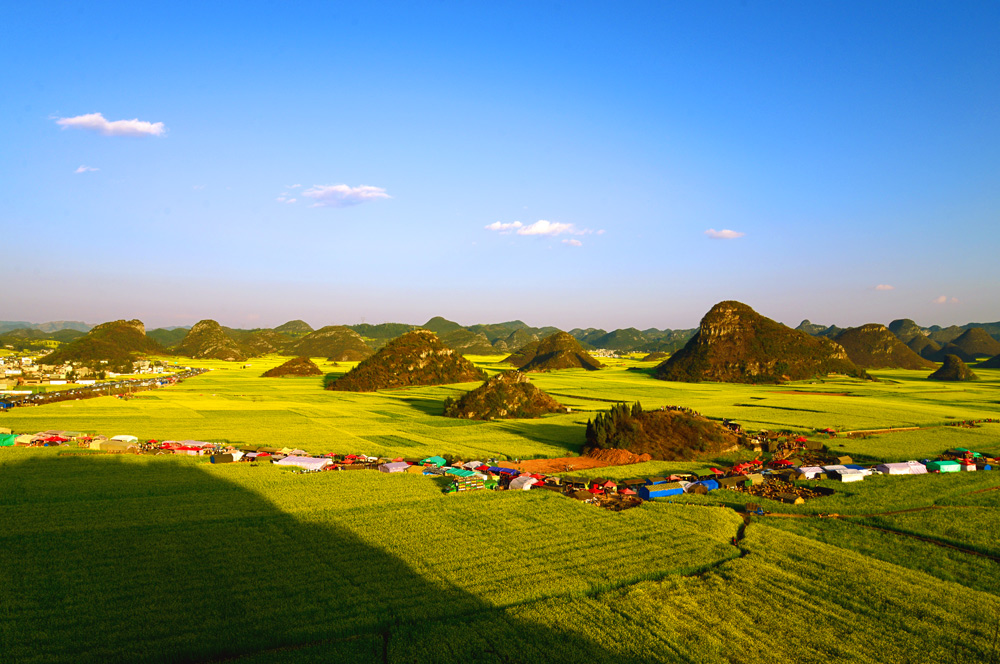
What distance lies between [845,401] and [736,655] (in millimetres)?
75937

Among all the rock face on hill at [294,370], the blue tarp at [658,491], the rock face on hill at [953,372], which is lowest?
the rock face on hill at [294,370]

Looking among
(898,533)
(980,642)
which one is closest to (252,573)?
(980,642)

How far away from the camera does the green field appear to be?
44.6 ft

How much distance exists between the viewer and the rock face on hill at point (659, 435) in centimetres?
4051

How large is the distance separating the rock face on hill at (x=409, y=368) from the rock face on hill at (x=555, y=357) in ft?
178

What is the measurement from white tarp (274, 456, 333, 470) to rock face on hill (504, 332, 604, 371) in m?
124

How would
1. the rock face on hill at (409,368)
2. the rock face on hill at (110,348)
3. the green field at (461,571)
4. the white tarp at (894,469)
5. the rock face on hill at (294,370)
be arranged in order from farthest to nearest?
the rock face on hill at (110,348), the rock face on hill at (294,370), the rock face on hill at (409,368), the white tarp at (894,469), the green field at (461,571)

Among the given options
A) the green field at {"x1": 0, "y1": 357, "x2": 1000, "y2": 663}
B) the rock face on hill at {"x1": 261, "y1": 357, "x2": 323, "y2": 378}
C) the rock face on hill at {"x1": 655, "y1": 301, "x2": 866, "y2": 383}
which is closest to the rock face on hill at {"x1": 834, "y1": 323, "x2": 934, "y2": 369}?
the rock face on hill at {"x1": 655, "y1": 301, "x2": 866, "y2": 383}

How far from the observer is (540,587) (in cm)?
1673

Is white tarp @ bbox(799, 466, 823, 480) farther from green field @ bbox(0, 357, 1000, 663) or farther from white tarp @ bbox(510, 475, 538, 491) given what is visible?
white tarp @ bbox(510, 475, 538, 491)

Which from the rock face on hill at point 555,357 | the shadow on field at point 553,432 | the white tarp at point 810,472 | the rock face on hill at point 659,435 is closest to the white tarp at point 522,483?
the rock face on hill at point 659,435

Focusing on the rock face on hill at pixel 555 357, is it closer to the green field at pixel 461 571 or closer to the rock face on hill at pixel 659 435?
the rock face on hill at pixel 659 435

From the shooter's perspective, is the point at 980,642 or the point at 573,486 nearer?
the point at 980,642

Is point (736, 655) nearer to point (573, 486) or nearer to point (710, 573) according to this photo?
point (710, 573)
